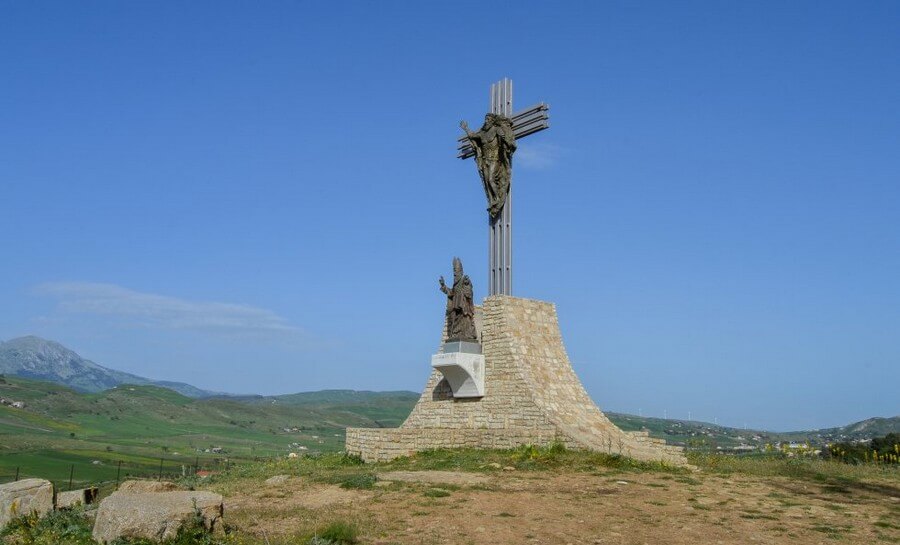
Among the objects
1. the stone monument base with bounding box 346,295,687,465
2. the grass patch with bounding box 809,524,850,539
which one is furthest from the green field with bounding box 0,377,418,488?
the grass patch with bounding box 809,524,850,539

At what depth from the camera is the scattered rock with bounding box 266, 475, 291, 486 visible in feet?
45.5

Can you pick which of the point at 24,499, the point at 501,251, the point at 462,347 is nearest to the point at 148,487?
the point at 24,499

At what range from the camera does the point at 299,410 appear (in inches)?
4825

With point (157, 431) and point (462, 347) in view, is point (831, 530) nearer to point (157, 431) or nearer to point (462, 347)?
→ point (462, 347)

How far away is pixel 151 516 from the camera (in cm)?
833

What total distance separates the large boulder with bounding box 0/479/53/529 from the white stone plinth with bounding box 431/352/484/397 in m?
10.8

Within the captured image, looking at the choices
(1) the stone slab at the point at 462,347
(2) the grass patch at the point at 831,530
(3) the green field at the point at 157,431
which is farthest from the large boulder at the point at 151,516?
(3) the green field at the point at 157,431

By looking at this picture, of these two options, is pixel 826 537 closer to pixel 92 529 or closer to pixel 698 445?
pixel 92 529

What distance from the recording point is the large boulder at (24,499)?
33.8ft

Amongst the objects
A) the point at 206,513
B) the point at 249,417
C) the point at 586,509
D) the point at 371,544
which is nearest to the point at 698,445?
the point at 586,509

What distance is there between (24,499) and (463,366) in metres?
11.2

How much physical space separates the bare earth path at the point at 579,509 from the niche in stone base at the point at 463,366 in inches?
236

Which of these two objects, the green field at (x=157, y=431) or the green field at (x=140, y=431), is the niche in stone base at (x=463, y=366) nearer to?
the green field at (x=157, y=431)

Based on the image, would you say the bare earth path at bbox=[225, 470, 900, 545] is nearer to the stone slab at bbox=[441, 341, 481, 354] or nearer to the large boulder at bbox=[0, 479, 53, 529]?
the large boulder at bbox=[0, 479, 53, 529]
